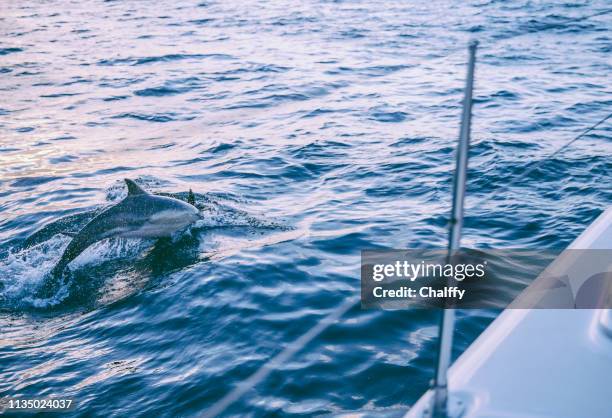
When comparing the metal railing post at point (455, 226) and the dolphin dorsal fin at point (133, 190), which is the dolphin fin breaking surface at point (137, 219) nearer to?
the dolphin dorsal fin at point (133, 190)

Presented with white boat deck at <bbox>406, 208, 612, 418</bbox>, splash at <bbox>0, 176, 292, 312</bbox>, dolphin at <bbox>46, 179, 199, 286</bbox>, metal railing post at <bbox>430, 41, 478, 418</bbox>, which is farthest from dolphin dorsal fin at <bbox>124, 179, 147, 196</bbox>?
metal railing post at <bbox>430, 41, 478, 418</bbox>

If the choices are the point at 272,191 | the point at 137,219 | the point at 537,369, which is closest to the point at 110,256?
the point at 137,219

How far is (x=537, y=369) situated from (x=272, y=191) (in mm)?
6267

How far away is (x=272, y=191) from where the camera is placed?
29.5ft

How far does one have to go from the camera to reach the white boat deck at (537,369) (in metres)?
2.75

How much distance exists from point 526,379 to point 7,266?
6276 mm

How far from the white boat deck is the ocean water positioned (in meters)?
1.31

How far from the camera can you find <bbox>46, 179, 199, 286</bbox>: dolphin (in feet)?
24.0

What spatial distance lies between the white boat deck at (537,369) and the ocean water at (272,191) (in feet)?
4.30

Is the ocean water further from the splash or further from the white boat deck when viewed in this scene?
the white boat deck

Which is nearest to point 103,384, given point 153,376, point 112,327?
point 153,376

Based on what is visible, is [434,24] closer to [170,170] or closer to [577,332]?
[170,170]

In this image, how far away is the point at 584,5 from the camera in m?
21.3

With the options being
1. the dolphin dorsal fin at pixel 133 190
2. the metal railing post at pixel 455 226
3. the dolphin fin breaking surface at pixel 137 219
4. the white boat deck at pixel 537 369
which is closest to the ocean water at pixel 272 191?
the dolphin fin breaking surface at pixel 137 219
